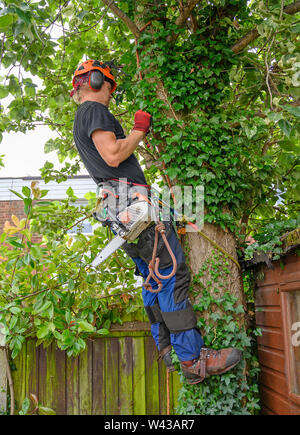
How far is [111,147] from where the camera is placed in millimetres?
2467

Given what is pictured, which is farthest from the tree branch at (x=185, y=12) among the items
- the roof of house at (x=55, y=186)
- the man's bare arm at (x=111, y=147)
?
the roof of house at (x=55, y=186)

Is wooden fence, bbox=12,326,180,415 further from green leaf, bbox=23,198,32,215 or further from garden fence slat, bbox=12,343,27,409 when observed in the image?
green leaf, bbox=23,198,32,215

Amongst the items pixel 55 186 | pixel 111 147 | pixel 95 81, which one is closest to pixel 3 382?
pixel 111 147

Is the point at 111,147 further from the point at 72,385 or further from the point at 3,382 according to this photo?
the point at 3,382

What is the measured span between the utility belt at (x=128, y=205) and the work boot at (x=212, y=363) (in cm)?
65

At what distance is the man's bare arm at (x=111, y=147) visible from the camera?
2.47 meters

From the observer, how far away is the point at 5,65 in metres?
2.78

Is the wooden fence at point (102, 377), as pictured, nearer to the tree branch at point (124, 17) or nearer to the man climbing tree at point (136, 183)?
the man climbing tree at point (136, 183)

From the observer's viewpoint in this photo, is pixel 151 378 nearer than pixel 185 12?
No

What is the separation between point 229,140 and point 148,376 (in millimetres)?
2250

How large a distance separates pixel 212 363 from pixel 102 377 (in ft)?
4.79

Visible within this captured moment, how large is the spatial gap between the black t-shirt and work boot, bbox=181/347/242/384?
50.2 inches

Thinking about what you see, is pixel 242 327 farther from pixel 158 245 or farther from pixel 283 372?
pixel 158 245
